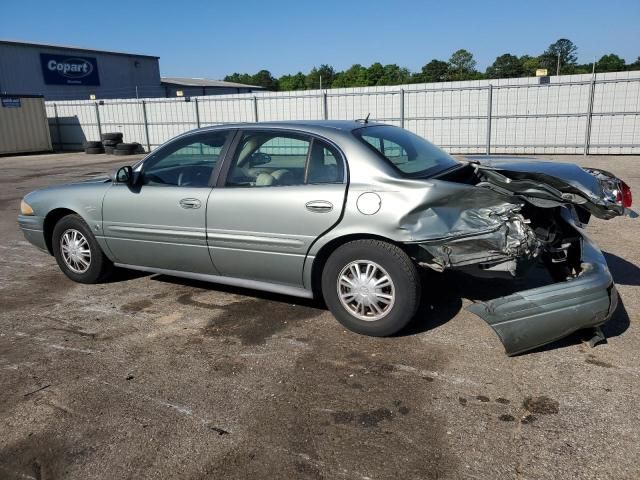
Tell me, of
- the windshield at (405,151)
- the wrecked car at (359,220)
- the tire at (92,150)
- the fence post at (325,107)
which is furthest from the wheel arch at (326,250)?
the tire at (92,150)

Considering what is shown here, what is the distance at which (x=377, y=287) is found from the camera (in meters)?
3.74

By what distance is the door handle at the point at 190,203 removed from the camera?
4.35 meters

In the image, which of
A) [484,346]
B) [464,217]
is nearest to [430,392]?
[484,346]

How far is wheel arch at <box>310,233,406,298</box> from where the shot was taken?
3709 mm

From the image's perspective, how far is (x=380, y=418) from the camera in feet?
→ 9.48

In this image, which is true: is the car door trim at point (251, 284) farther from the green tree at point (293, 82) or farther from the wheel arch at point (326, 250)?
the green tree at point (293, 82)

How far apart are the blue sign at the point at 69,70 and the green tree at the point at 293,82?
48.2 m

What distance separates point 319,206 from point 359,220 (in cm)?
33

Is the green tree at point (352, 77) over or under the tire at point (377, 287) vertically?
over

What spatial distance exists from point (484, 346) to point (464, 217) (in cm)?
94

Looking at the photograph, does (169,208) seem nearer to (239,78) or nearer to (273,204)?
(273,204)

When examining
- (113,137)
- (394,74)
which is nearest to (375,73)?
(394,74)

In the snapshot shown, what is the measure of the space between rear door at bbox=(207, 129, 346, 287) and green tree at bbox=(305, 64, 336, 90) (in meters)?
74.5

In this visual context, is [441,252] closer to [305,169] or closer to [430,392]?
[430,392]
